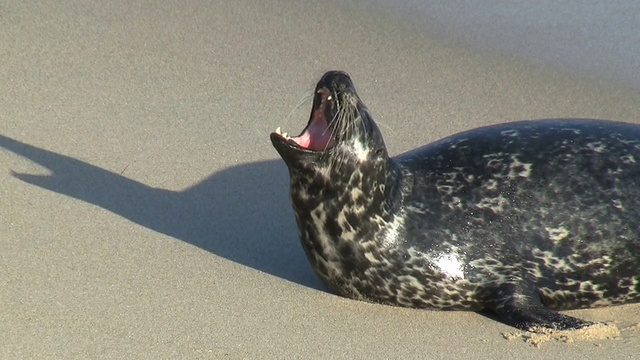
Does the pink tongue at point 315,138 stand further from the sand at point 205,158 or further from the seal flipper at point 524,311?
the seal flipper at point 524,311

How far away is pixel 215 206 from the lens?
6961mm

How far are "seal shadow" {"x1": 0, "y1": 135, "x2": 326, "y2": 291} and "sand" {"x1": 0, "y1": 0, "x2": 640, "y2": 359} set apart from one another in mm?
13

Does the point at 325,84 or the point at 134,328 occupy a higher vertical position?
the point at 325,84

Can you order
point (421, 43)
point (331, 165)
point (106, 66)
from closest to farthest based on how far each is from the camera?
point (331, 165)
point (106, 66)
point (421, 43)

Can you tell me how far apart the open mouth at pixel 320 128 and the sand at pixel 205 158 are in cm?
71

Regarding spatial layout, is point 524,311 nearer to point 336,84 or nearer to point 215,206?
point 336,84

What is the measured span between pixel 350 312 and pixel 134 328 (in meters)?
1.02

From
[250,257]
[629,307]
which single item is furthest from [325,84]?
[629,307]

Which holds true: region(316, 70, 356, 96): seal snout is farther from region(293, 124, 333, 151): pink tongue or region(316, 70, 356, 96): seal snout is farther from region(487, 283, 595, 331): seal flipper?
region(487, 283, 595, 331): seal flipper

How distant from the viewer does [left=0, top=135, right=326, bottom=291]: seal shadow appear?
652 cm

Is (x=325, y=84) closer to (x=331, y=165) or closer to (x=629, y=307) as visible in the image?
(x=331, y=165)

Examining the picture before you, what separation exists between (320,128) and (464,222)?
82 centimetres

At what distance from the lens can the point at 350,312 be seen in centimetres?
600

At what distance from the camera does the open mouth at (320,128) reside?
5.98 meters
